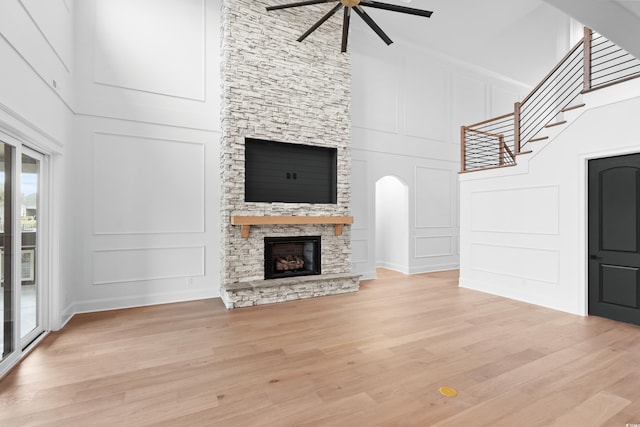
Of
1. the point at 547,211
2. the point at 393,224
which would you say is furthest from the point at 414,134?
the point at 547,211

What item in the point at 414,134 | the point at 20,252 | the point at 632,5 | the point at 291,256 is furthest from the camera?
the point at 414,134

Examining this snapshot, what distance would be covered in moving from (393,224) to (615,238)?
4080 millimetres

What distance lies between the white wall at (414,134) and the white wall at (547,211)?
1.61m

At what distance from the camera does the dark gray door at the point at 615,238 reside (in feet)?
12.1

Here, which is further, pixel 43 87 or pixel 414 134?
pixel 414 134

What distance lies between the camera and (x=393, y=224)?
24.5ft

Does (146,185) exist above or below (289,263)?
above

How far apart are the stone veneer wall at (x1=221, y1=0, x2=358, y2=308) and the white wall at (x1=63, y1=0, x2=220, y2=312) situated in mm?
391

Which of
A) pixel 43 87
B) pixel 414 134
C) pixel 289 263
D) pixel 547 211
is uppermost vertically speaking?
pixel 414 134

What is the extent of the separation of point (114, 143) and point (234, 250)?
2.24 m

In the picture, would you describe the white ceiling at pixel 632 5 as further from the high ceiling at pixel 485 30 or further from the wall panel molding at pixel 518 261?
the high ceiling at pixel 485 30

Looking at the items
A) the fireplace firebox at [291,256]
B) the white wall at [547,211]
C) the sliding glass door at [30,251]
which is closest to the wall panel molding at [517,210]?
the white wall at [547,211]

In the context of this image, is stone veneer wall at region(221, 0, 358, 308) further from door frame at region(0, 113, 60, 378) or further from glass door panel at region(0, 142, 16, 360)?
glass door panel at region(0, 142, 16, 360)

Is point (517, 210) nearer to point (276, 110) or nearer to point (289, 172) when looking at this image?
point (289, 172)
